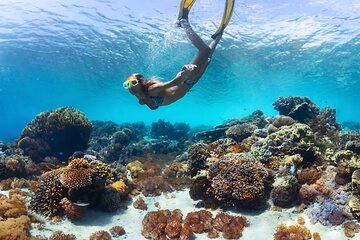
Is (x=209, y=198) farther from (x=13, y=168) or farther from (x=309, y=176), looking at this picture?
(x=13, y=168)

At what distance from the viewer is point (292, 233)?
7086mm

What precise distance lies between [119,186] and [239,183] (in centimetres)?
447

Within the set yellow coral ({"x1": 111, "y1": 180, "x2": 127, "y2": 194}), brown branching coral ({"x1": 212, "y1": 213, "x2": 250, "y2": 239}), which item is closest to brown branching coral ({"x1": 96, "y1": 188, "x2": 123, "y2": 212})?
yellow coral ({"x1": 111, "y1": 180, "x2": 127, "y2": 194})

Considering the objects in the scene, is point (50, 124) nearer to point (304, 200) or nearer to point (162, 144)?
point (162, 144)

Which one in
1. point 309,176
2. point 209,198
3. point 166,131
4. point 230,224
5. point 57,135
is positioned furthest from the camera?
point 166,131

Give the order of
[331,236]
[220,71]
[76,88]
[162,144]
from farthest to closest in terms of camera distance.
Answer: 1. [76,88]
2. [220,71]
3. [162,144]
4. [331,236]

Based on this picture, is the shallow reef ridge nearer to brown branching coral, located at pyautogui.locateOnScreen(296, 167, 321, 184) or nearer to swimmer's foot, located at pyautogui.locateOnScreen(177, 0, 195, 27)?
brown branching coral, located at pyautogui.locateOnScreen(296, 167, 321, 184)

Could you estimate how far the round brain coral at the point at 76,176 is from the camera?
27.1 feet

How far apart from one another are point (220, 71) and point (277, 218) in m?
33.4

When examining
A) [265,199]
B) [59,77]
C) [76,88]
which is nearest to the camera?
[265,199]

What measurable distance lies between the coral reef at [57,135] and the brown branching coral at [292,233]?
37.8 feet

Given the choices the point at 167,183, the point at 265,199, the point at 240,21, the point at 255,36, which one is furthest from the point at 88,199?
the point at 255,36

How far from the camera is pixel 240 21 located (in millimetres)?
24078

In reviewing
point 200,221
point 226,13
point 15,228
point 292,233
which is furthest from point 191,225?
point 226,13
